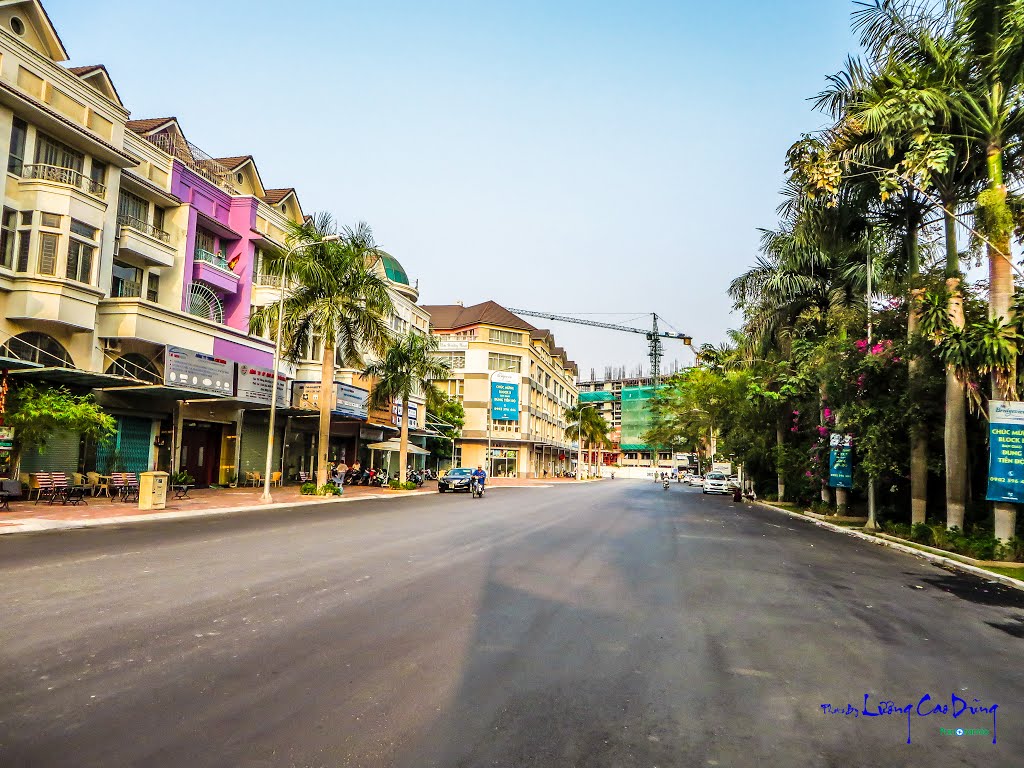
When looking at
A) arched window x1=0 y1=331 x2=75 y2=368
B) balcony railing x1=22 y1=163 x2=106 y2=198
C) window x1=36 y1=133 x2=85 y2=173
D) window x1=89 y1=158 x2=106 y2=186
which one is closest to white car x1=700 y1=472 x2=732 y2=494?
arched window x1=0 y1=331 x2=75 y2=368

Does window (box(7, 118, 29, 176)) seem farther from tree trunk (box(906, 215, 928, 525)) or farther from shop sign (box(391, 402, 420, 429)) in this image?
shop sign (box(391, 402, 420, 429))

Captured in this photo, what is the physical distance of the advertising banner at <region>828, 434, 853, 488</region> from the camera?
25308 mm

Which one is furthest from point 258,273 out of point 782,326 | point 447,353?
point 447,353

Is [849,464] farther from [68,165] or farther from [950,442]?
[68,165]

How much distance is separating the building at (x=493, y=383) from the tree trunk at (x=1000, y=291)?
6415 centimetres

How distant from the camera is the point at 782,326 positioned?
3447 cm

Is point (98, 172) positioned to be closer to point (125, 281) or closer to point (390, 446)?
point (125, 281)

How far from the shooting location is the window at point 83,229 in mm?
23828

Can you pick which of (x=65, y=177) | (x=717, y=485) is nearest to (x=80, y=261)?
(x=65, y=177)

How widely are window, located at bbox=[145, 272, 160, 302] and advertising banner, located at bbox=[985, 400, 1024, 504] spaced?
99.0ft

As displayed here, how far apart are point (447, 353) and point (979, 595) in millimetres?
75439

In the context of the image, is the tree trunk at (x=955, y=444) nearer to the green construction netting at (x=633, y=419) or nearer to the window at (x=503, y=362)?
the window at (x=503, y=362)

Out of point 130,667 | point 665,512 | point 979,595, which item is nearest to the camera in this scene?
point 130,667

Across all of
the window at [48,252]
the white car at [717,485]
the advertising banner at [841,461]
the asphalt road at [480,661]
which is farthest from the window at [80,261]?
the white car at [717,485]
